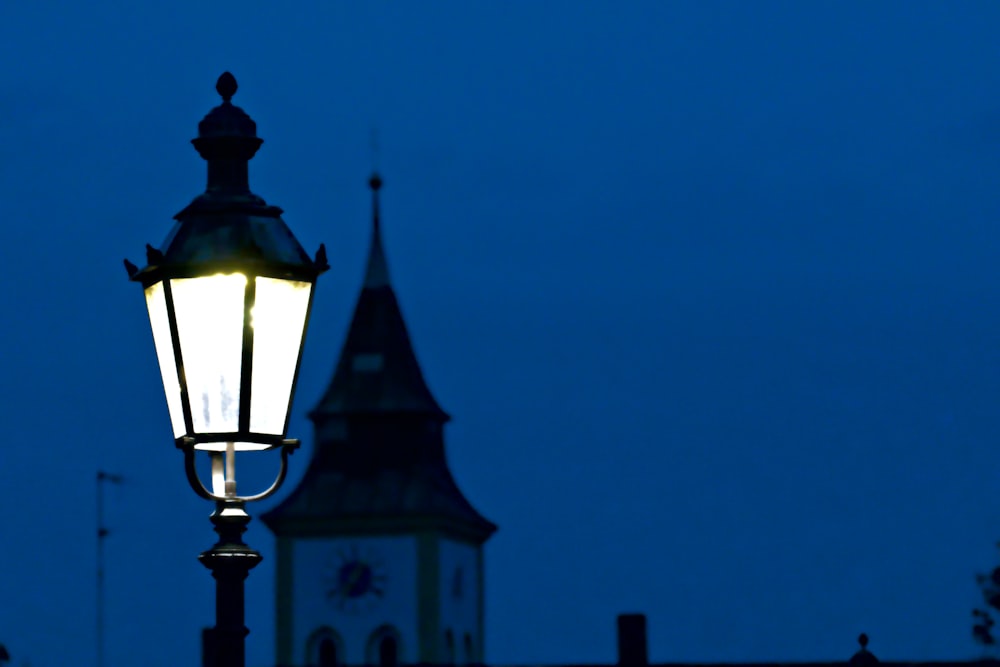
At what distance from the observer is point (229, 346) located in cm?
774

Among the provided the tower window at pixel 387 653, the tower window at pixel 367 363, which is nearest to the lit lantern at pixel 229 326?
the tower window at pixel 367 363

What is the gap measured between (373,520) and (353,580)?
7.28 feet

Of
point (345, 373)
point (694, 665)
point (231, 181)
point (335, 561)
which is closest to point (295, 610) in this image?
point (335, 561)

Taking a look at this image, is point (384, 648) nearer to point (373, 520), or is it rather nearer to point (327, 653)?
point (327, 653)

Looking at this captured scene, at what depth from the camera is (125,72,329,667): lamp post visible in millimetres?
7746

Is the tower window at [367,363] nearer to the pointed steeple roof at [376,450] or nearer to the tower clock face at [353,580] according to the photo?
the pointed steeple roof at [376,450]

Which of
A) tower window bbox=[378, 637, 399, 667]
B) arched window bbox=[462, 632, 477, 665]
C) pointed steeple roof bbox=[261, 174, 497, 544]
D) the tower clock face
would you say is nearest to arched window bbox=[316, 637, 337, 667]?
Result: the tower clock face

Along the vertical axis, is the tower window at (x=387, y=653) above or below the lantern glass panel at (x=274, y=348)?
above

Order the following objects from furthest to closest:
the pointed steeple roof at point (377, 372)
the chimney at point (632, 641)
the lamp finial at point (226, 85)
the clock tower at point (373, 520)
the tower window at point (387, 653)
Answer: the tower window at point (387, 653), the clock tower at point (373, 520), the pointed steeple roof at point (377, 372), the chimney at point (632, 641), the lamp finial at point (226, 85)

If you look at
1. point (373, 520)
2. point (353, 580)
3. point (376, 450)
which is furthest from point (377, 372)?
point (353, 580)

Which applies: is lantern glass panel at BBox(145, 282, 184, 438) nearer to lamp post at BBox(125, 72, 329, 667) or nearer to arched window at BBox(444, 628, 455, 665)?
lamp post at BBox(125, 72, 329, 667)

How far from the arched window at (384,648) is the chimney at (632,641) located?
7064 mm

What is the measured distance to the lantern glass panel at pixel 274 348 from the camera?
25.5ft

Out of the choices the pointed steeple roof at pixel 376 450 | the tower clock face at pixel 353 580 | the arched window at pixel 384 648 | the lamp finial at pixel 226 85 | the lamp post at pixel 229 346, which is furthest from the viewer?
the tower clock face at pixel 353 580
